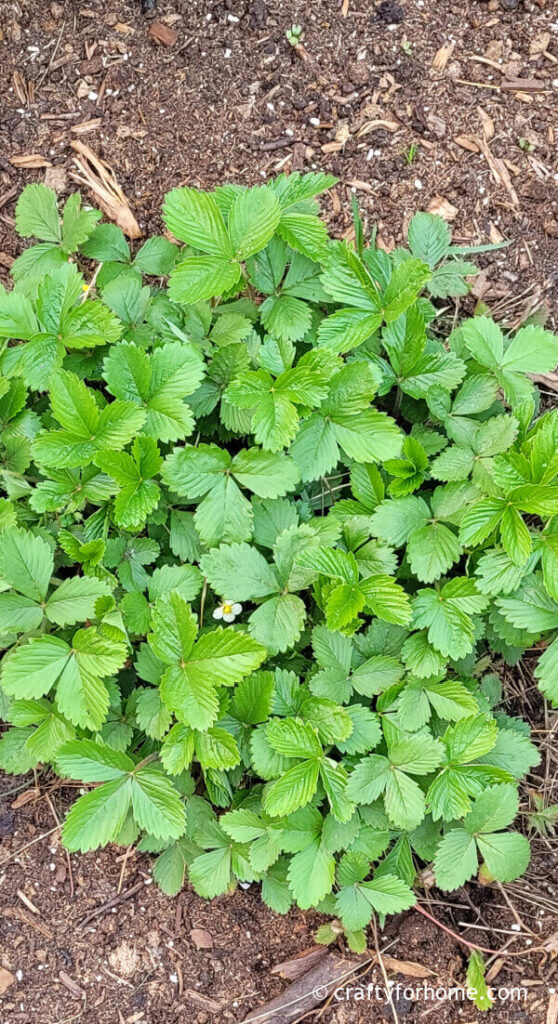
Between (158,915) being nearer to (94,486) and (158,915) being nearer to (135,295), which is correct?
(94,486)

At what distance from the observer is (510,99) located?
2506mm

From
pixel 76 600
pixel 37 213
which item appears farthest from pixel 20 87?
pixel 76 600

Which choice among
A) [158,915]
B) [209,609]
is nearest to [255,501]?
[209,609]

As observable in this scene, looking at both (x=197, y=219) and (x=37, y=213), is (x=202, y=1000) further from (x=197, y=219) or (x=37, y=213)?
(x=37, y=213)

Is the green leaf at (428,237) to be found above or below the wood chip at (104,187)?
below

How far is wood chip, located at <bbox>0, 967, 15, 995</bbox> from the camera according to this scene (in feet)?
7.05

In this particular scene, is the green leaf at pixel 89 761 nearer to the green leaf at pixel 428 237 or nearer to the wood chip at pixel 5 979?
the wood chip at pixel 5 979

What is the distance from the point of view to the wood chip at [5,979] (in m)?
2.15

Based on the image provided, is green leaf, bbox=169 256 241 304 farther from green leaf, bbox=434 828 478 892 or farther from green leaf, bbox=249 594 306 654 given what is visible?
green leaf, bbox=434 828 478 892

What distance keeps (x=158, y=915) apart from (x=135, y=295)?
1.79 metres

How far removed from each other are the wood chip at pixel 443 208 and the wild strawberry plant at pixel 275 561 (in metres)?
0.50

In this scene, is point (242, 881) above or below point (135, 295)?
below

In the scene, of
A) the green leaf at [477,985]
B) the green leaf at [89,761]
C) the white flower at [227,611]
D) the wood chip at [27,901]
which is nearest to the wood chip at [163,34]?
the white flower at [227,611]

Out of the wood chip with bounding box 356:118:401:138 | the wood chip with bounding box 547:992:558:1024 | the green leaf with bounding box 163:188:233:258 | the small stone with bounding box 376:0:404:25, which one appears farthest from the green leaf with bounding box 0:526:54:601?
the small stone with bounding box 376:0:404:25
